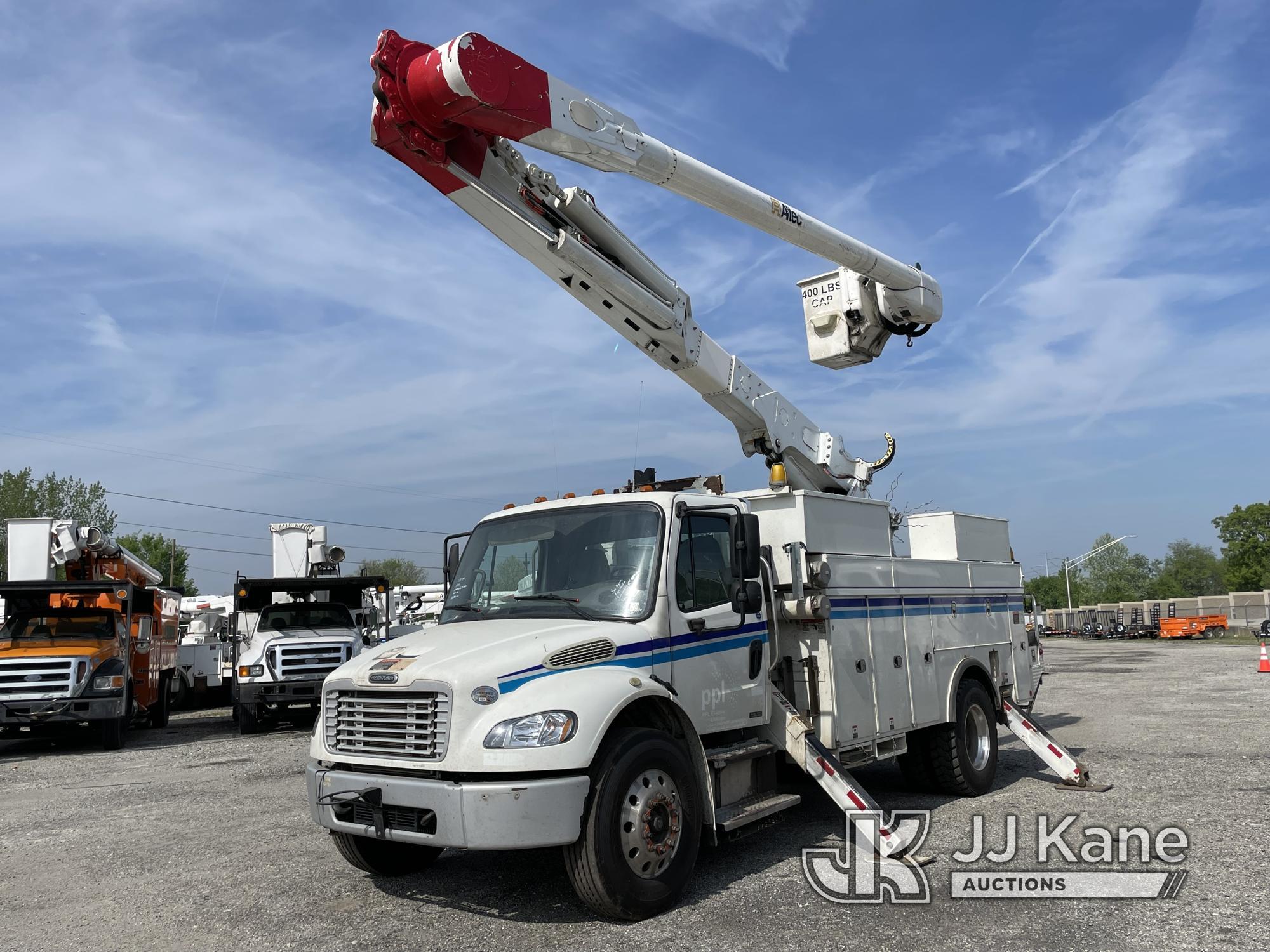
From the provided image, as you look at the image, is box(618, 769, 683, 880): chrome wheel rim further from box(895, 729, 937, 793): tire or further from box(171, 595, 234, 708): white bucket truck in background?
box(171, 595, 234, 708): white bucket truck in background

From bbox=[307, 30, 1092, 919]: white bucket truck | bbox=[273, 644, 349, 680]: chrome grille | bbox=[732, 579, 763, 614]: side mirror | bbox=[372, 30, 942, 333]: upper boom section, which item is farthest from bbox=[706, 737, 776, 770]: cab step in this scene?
bbox=[273, 644, 349, 680]: chrome grille

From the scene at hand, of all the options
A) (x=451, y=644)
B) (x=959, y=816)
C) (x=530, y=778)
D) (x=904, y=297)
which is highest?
(x=904, y=297)

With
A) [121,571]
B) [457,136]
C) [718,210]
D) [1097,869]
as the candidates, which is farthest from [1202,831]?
[121,571]

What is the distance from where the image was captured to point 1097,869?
21.1 ft

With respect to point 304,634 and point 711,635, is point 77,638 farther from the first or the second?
point 711,635

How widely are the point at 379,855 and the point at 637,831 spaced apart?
1.87 m

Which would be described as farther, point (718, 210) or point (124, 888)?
point (718, 210)

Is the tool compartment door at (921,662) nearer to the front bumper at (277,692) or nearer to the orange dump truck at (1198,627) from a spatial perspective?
the front bumper at (277,692)

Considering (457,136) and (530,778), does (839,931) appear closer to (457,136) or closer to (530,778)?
(530,778)

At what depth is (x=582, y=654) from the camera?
574 centimetres

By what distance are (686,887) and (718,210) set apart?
5632mm

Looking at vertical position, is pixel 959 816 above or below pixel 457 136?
below

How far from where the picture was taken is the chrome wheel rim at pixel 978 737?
31.0 feet

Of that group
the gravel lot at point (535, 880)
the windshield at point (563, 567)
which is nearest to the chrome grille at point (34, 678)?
the gravel lot at point (535, 880)
